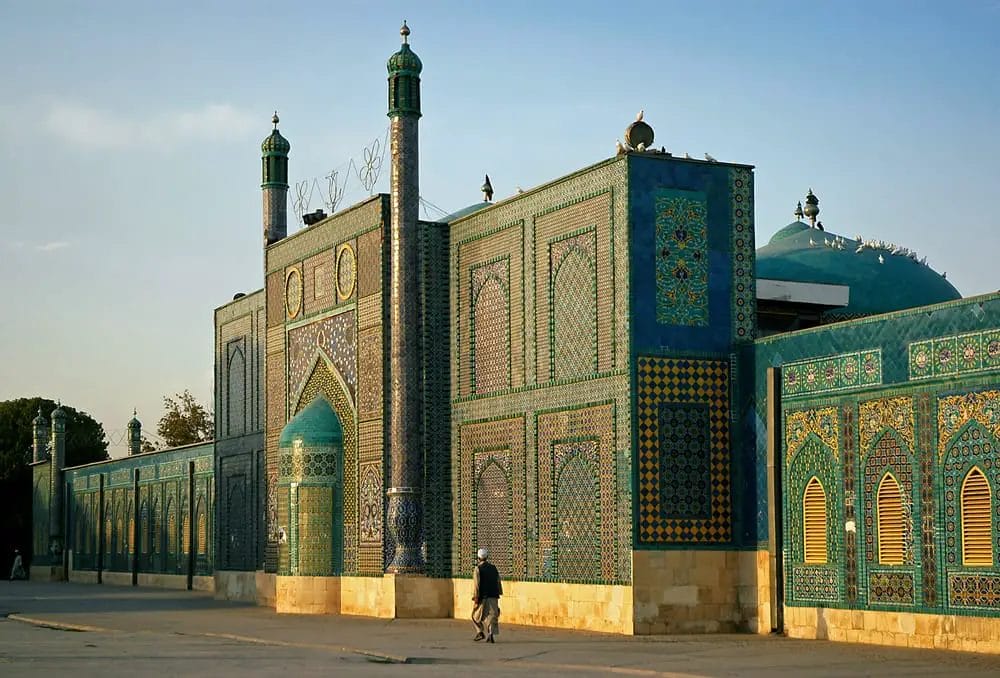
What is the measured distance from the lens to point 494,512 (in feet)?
80.4

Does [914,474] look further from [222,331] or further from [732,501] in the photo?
[222,331]

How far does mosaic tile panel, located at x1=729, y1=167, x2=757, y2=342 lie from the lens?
71.5ft

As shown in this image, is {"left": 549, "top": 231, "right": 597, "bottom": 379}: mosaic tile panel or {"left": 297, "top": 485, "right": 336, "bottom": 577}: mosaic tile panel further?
{"left": 297, "top": 485, "right": 336, "bottom": 577}: mosaic tile panel

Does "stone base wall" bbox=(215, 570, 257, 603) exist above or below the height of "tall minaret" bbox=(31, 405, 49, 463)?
below

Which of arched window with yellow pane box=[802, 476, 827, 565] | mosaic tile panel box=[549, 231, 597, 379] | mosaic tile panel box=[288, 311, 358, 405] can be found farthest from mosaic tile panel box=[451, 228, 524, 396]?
arched window with yellow pane box=[802, 476, 827, 565]

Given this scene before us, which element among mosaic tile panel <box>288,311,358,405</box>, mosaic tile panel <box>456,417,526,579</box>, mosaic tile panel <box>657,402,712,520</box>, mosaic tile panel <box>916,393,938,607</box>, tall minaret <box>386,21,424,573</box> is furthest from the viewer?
mosaic tile panel <box>288,311,358,405</box>

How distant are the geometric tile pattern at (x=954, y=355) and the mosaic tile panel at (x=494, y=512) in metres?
7.64

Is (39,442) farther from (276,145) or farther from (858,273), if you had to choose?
(858,273)

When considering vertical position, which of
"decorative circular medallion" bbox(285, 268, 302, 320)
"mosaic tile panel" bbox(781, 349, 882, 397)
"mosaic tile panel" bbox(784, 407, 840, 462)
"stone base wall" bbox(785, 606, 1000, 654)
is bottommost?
"stone base wall" bbox(785, 606, 1000, 654)

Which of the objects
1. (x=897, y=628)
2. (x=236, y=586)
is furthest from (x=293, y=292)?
(x=897, y=628)

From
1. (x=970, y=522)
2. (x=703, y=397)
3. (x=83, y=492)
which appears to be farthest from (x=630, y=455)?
(x=83, y=492)

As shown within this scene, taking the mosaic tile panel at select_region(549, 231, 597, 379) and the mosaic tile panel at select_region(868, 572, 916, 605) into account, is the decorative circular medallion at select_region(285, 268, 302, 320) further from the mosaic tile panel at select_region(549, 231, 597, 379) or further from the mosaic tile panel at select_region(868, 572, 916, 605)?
the mosaic tile panel at select_region(868, 572, 916, 605)

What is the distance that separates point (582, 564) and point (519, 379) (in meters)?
3.30

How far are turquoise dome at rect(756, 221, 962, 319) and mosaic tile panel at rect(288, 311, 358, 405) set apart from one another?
23.5 feet
